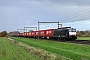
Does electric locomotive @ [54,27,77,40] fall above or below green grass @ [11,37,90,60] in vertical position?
above

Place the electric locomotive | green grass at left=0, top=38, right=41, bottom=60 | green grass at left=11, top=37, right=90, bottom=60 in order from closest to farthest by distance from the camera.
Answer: green grass at left=11, top=37, right=90, bottom=60 → green grass at left=0, top=38, right=41, bottom=60 → the electric locomotive

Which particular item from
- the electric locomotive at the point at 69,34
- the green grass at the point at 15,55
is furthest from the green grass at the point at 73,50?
the electric locomotive at the point at 69,34

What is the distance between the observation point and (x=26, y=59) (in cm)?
2308

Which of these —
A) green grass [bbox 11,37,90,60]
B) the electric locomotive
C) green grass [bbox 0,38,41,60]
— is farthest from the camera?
the electric locomotive

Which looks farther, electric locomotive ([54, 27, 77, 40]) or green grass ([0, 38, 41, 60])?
electric locomotive ([54, 27, 77, 40])

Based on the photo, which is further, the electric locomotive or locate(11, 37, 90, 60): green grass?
the electric locomotive

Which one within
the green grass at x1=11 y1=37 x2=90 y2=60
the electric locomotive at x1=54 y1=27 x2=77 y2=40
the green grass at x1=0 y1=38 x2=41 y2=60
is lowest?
the green grass at x1=0 y1=38 x2=41 y2=60

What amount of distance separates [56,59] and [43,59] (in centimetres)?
152

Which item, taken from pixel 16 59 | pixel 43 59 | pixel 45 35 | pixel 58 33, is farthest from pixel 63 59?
pixel 45 35

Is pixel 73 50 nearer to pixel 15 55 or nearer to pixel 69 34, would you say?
pixel 15 55

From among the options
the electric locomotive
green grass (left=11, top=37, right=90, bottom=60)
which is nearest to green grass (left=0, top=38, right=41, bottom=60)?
green grass (left=11, top=37, right=90, bottom=60)

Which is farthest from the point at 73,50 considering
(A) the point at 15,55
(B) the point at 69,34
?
(B) the point at 69,34

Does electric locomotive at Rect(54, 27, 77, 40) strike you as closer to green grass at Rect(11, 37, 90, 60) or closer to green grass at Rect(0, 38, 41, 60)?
green grass at Rect(11, 37, 90, 60)

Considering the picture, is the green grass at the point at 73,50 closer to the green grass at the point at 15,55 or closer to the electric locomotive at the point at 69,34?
the green grass at the point at 15,55
